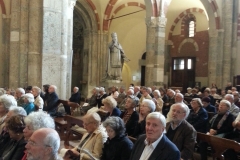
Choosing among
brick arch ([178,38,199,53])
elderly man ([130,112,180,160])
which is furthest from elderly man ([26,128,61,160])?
brick arch ([178,38,199,53])

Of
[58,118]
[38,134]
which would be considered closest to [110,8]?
[58,118]

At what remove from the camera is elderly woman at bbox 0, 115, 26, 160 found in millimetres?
3673

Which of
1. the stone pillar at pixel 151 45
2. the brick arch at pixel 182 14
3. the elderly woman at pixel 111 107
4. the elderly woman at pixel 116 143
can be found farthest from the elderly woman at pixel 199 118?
the brick arch at pixel 182 14

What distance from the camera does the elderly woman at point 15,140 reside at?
367 cm

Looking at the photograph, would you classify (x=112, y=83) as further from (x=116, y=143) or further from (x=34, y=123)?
(x=34, y=123)

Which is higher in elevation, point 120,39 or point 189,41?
point 120,39

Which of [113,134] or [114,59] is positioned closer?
[113,134]

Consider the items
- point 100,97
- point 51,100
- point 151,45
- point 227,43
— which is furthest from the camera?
point 227,43

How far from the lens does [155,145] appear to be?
3580mm

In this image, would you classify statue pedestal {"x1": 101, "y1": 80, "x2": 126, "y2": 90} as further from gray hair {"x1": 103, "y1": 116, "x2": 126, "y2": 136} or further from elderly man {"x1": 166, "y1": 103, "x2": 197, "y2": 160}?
gray hair {"x1": 103, "y1": 116, "x2": 126, "y2": 136}

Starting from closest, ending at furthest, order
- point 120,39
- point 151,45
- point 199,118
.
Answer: point 199,118
point 151,45
point 120,39

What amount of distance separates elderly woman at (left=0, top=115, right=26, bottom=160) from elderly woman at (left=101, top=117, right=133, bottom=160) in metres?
Result: 1.08

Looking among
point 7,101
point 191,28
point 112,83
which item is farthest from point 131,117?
point 191,28

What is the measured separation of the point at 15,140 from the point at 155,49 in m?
12.6
